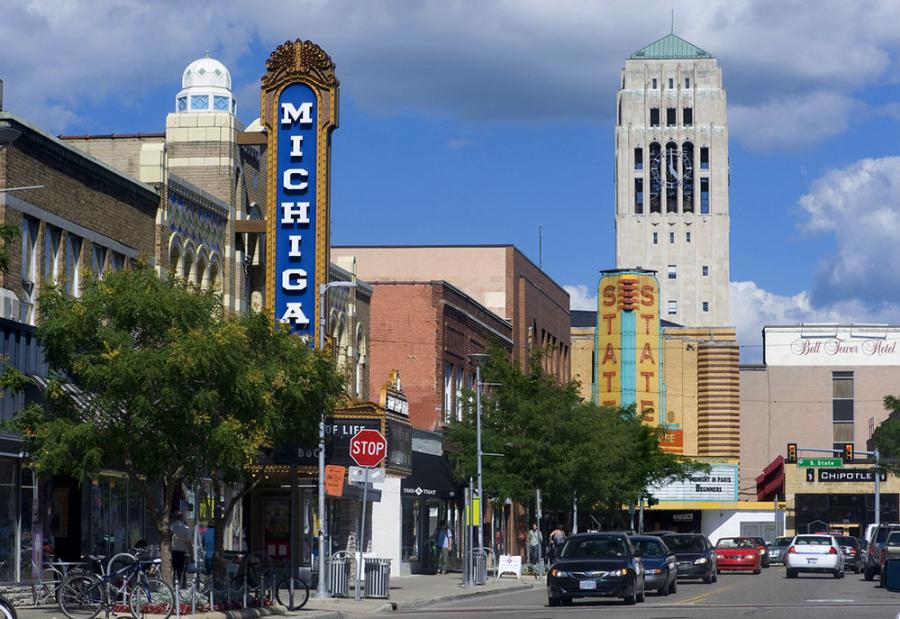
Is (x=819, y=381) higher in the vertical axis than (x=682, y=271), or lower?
lower

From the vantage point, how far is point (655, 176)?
15075 cm

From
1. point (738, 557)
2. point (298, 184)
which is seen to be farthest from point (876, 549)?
point (298, 184)

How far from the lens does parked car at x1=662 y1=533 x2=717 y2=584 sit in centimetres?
4866

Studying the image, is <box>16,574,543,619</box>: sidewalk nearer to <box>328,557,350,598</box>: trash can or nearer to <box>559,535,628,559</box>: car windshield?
<box>328,557,350,598</box>: trash can

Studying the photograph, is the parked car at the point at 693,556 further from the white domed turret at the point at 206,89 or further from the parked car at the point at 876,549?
the white domed turret at the point at 206,89

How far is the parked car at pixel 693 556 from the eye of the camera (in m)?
48.7

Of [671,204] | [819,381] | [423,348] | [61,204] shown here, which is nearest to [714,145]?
[671,204]

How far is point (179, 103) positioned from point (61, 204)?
11779 millimetres

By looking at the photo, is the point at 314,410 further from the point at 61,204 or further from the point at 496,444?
the point at 496,444

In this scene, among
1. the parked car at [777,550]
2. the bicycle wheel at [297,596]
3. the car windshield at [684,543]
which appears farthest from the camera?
the parked car at [777,550]

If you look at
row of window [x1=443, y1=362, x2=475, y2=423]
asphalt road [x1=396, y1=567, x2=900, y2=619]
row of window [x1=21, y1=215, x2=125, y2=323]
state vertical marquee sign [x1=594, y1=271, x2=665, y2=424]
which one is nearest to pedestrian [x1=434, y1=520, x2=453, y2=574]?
row of window [x1=443, y1=362, x2=475, y2=423]

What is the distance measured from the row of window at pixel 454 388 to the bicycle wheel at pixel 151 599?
33459mm

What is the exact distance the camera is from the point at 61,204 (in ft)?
111

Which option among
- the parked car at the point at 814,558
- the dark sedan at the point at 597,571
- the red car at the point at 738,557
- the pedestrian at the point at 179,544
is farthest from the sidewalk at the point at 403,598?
the red car at the point at 738,557
